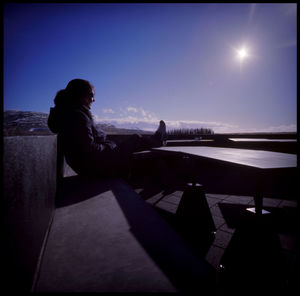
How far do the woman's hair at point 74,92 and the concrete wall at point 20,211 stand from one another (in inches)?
72.2

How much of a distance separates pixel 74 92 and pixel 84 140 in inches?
35.1

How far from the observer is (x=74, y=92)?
239 cm

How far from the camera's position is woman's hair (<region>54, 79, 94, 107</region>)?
2295 mm

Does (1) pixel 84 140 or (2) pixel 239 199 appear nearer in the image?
(1) pixel 84 140

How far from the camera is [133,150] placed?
7.77 feet

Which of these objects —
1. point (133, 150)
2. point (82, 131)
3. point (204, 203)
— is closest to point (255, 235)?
point (204, 203)

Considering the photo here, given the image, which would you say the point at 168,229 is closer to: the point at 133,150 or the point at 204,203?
the point at 204,203

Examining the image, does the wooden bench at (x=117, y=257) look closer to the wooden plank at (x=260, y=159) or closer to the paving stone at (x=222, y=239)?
the wooden plank at (x=260, y=159)

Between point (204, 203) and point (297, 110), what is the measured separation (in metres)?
1.36

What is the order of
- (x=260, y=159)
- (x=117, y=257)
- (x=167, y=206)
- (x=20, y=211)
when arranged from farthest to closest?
(x=167, y=206), (x=260, y=159), (x=117, y=257), (x=20, y=211)

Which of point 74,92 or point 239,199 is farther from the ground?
point 74,92

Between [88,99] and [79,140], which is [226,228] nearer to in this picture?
[79,140]

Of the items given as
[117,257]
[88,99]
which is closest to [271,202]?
[117,257]

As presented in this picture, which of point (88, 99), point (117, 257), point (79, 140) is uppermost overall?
point (88, 99)
